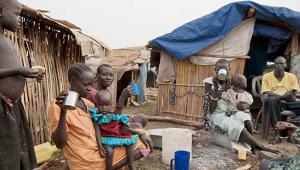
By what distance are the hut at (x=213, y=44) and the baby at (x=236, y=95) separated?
2.41 meters

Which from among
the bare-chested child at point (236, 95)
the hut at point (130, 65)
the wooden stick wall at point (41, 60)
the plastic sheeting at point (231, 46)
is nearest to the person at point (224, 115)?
the bare-chested child at point (236, 95)

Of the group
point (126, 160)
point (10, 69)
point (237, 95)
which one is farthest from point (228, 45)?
point (10, 69)

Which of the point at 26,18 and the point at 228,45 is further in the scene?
the point at 228,45

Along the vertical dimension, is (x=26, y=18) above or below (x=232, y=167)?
above

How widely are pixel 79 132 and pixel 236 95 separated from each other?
2885 millimetres

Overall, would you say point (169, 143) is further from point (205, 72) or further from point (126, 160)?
point (205, 72)

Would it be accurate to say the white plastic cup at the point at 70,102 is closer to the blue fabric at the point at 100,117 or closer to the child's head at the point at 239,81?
the blue fabric at the point at 100,117

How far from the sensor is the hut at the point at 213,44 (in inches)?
284

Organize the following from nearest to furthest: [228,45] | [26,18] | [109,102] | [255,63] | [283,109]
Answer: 1. [109,102]
2. [26,18]
3. [283,109]
4. [228,45]
5. [255,63]

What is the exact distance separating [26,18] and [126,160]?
115 inches

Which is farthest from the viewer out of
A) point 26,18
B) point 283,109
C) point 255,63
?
point 255,63

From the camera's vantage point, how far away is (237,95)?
16.4 feet

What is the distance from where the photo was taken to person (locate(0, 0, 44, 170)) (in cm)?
199

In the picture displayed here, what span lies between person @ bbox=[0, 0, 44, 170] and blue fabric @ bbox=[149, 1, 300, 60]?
18.4ft
